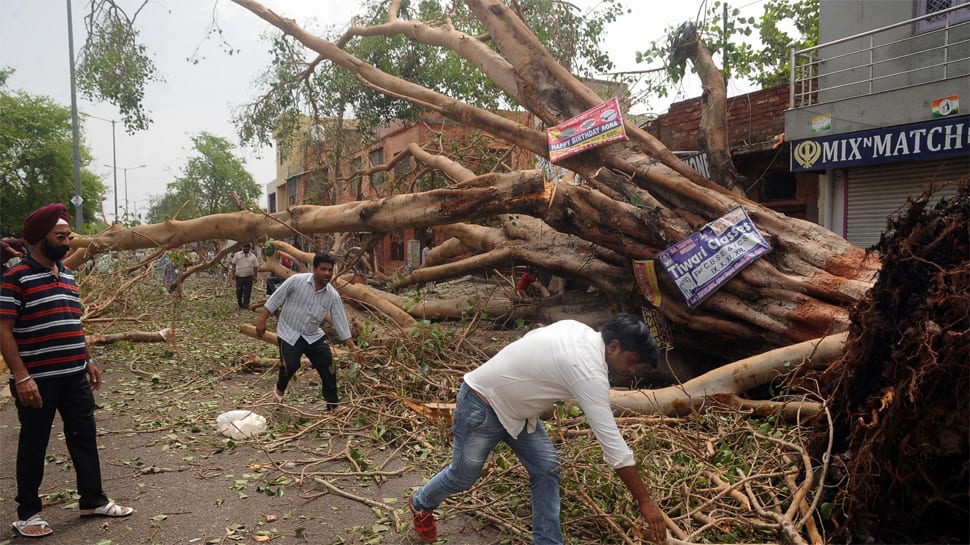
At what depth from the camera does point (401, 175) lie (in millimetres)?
11805

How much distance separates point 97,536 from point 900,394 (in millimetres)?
4063

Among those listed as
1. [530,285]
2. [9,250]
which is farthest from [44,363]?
[530,285]

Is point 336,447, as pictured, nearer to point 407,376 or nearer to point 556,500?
point 407,376

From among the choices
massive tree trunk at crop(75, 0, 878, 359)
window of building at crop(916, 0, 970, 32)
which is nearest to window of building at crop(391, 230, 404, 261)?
massive tree trunk at crop(75, 0, 878, 359)

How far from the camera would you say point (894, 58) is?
28.3 feet

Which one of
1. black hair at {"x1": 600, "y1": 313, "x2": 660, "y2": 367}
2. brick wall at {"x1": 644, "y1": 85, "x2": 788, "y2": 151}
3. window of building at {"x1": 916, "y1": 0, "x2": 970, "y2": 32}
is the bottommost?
black hair at {"x1": 600, "y1": 313, "x2": 660, "y2": 367}

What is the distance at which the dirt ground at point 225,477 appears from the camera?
11.2 feet

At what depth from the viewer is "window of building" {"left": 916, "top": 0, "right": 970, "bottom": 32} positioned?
874 cm

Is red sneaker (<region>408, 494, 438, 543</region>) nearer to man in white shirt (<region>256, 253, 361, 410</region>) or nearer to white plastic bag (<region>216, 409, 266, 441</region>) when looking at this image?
white plastic bag (<region>216, 409, 266, 441</region>)

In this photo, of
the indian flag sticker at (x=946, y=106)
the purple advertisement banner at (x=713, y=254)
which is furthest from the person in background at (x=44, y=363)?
the indian flag sticker at (x=946, y=106)

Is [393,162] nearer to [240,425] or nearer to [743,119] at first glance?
[743,119]

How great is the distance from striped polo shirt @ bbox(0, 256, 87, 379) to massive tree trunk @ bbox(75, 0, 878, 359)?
4141 millimetres

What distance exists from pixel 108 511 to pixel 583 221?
4.96 meters

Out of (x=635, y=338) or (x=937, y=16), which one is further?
(x=937, y=16)
